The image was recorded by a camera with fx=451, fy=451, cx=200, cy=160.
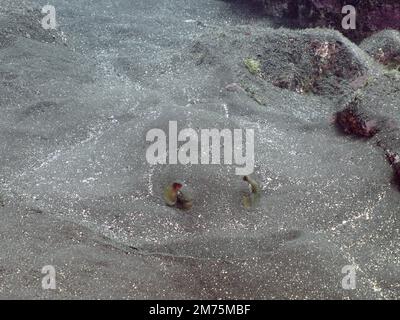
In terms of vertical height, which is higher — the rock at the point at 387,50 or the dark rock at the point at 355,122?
the rock at the point at 387,50

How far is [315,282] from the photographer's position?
3268mm

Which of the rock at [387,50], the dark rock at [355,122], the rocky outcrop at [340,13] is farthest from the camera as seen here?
the rocky outcrop at [340,13]

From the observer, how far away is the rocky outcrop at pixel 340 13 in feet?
26.0

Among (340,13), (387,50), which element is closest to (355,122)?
(387,50)

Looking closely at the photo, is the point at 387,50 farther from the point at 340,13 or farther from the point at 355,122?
the point at 355,122

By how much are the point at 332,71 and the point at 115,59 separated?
335 centimetres

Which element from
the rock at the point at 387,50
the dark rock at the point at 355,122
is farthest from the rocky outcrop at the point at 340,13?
the dark rock at the point at 355,122

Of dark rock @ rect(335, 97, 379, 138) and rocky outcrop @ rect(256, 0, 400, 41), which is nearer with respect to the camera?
dark rock @ rect(335, 97, 379, 138)

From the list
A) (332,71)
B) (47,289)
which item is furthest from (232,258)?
(332,71)

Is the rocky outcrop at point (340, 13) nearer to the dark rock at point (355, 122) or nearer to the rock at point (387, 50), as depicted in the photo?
the rock at point (387, 50)

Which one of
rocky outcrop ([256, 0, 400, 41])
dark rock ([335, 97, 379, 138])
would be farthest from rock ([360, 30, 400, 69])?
dark rock ([335, 97, 379, 138])

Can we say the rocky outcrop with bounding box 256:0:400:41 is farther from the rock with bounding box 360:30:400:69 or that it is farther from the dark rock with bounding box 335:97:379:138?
the dark rock with bounding box 335:97:379:138

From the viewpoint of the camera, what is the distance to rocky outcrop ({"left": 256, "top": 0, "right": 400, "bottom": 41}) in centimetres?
793
